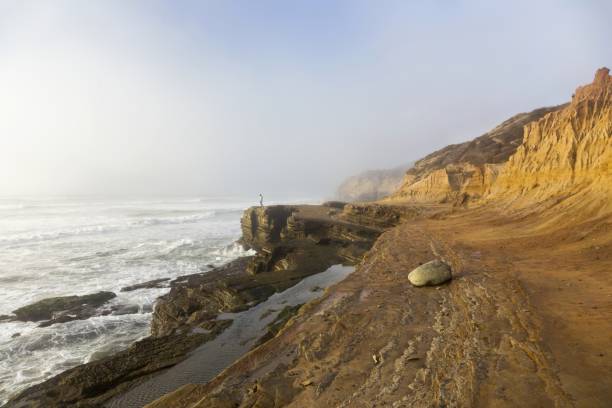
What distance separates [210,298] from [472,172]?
2574cm

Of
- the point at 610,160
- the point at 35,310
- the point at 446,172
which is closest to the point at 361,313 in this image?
the point at 610,160

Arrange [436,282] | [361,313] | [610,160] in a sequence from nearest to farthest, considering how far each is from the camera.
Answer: [361,313]
[436,282]
[610,160]

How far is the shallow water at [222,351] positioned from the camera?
6938 mm

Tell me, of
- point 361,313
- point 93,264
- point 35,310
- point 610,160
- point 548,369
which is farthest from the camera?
point 93,264

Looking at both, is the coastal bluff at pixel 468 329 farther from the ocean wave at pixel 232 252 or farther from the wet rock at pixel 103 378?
the ocean wave at pixel 232 252

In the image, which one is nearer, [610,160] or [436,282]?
[436,282]

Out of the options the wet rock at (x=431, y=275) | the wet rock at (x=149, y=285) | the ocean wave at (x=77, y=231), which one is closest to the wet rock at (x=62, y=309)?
the wet rock at (x=149, y=285)

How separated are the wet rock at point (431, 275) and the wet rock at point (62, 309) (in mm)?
13452

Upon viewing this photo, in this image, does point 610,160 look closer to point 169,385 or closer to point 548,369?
point 548,369

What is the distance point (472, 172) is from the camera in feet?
92.4

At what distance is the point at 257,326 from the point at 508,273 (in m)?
7.57

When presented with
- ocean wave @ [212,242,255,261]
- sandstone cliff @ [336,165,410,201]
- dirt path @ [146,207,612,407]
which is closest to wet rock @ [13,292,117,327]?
ocean wave @ [212,242,255,261]

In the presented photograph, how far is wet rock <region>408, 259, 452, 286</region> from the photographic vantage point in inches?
322

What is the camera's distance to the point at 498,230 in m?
14.2
